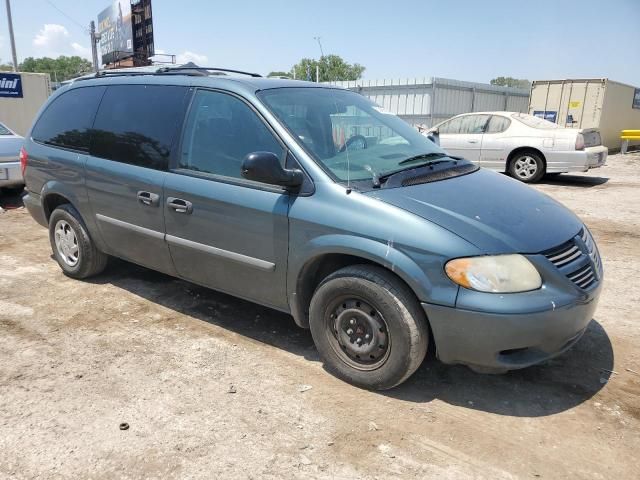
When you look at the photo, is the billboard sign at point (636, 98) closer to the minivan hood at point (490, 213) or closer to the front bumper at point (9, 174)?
the minivan hood at point (490, 213)

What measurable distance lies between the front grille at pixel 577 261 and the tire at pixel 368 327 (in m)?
0.82

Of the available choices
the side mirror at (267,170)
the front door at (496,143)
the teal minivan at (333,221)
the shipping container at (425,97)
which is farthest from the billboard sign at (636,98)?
the side mirror at (267,170)

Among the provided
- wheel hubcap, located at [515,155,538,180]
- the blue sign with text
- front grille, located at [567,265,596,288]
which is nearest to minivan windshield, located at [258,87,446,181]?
front grille, located at [567,265,596,288]

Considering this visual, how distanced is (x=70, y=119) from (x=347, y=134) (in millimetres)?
2756

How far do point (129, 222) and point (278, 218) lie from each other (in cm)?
156

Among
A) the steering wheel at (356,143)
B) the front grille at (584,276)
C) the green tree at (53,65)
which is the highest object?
the green tree at (53,65)

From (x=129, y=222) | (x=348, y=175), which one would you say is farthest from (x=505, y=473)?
(x=129, y=222)

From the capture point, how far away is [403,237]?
A: 2.79 metres

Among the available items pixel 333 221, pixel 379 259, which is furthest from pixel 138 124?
pixel 379 259

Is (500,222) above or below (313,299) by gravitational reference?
above

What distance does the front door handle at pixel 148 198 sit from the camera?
384 centimetres

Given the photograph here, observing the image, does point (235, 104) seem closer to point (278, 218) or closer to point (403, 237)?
point (278, 218)

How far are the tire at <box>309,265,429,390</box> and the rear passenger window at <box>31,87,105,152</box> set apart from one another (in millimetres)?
2751

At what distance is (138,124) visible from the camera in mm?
4082
